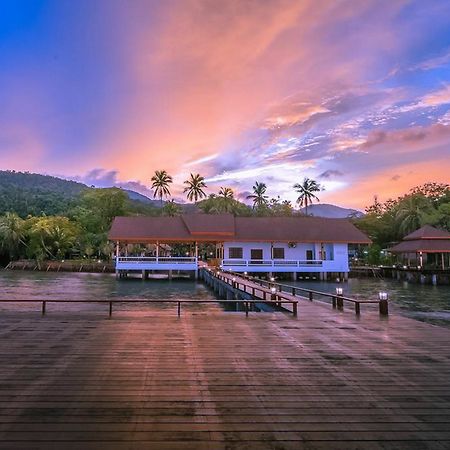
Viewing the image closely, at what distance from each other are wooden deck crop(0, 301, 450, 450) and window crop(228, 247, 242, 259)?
3351 centimetres

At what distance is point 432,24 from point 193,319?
48.1 ft

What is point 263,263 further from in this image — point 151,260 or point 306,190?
point 306,190

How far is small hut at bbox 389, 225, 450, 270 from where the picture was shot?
44469 mm

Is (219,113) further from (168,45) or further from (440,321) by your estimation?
(440,321)

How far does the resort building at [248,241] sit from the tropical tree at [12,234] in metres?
28.1

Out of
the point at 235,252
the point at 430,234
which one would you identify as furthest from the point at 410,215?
the point at 235,252

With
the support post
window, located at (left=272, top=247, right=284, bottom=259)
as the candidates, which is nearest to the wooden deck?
the support post

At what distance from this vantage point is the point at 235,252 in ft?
144

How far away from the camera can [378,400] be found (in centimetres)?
514

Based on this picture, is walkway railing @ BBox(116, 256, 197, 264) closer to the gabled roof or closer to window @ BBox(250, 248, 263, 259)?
window @ BBox(250, 248, 263, 259)

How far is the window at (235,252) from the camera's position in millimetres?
43750

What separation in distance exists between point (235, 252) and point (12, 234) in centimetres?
3908

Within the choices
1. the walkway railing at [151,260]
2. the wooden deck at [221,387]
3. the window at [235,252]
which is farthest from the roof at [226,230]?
the wooden deck at [221,387]

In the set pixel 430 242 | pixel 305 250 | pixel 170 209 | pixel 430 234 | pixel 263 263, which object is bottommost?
pixel 263 263
